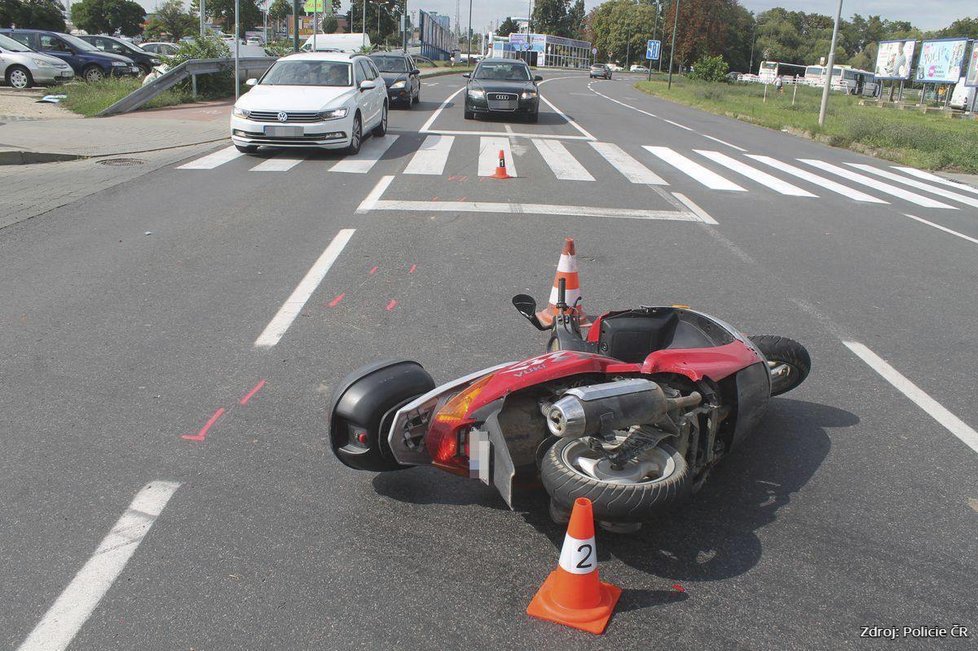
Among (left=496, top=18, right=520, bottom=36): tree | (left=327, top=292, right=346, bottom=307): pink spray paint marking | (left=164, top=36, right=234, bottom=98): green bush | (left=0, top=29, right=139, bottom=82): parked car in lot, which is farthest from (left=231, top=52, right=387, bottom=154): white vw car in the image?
(left=496, top=18, right=520, bottom=36): tree

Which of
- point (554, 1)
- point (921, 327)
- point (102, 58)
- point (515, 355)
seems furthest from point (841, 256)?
point (554, 1)

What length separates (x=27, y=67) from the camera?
24125 millimetres

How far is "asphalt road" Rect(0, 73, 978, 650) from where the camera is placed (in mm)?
3045

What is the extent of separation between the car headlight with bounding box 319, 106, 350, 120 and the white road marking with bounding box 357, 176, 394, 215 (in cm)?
216

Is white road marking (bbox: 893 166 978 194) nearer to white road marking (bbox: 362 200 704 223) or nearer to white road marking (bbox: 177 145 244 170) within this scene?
white road marking (bbox: 362 200 704 223)

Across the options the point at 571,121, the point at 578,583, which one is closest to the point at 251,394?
the point at 578,583

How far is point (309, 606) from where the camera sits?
119 inches

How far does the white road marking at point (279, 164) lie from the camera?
1302 cm

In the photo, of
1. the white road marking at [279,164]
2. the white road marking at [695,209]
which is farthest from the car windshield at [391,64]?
the white road marking at [695,209]

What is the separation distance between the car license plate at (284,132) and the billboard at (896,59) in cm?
5037

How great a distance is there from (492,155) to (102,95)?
39.3 feet

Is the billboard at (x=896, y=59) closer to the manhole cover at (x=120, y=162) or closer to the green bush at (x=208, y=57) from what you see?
the green bush at (x=208, y=57)

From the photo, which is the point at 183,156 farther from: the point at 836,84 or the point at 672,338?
the point at 836,84

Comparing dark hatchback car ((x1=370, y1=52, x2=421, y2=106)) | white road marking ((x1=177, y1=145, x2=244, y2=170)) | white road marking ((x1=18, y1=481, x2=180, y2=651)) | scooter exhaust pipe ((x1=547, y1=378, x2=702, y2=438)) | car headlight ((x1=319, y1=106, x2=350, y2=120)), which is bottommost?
white road marking ((x1=18, y1=481, x2=180, y2=651))
